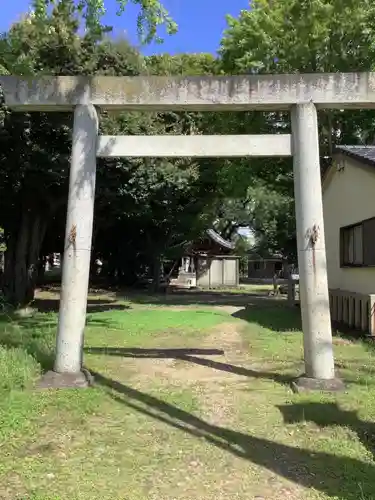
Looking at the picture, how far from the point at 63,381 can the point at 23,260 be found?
1154cm

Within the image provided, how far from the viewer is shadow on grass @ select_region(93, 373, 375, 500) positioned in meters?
4.25

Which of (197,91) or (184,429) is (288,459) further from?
(197,91)

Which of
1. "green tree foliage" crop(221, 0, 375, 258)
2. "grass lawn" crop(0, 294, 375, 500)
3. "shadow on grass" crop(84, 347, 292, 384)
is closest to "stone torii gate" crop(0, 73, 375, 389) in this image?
"grass lawn" crop(0, 294, 375, 500)

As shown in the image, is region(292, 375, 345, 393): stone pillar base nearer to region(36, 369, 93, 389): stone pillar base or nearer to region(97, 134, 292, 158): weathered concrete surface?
region(36, 369, 93, 389): stone pillar base

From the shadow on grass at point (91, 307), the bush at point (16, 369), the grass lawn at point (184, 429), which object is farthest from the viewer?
the shadow on grass at point (91, 307)

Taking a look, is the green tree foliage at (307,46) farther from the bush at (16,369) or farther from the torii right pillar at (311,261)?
the bush at (16,369)

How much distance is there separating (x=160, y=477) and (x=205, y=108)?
519 cm

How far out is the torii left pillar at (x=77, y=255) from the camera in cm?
723

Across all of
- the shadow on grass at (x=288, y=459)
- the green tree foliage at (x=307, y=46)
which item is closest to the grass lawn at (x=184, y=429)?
the shadow on grass at (x=288, y=459)

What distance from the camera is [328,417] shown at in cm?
591

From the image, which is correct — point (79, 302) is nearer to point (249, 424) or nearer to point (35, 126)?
point (249, 424)

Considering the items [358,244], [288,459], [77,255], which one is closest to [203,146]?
[77,255]

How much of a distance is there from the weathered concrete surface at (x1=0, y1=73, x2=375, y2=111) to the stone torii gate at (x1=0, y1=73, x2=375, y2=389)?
0.05 ft

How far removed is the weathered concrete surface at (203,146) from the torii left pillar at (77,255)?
289 mm
